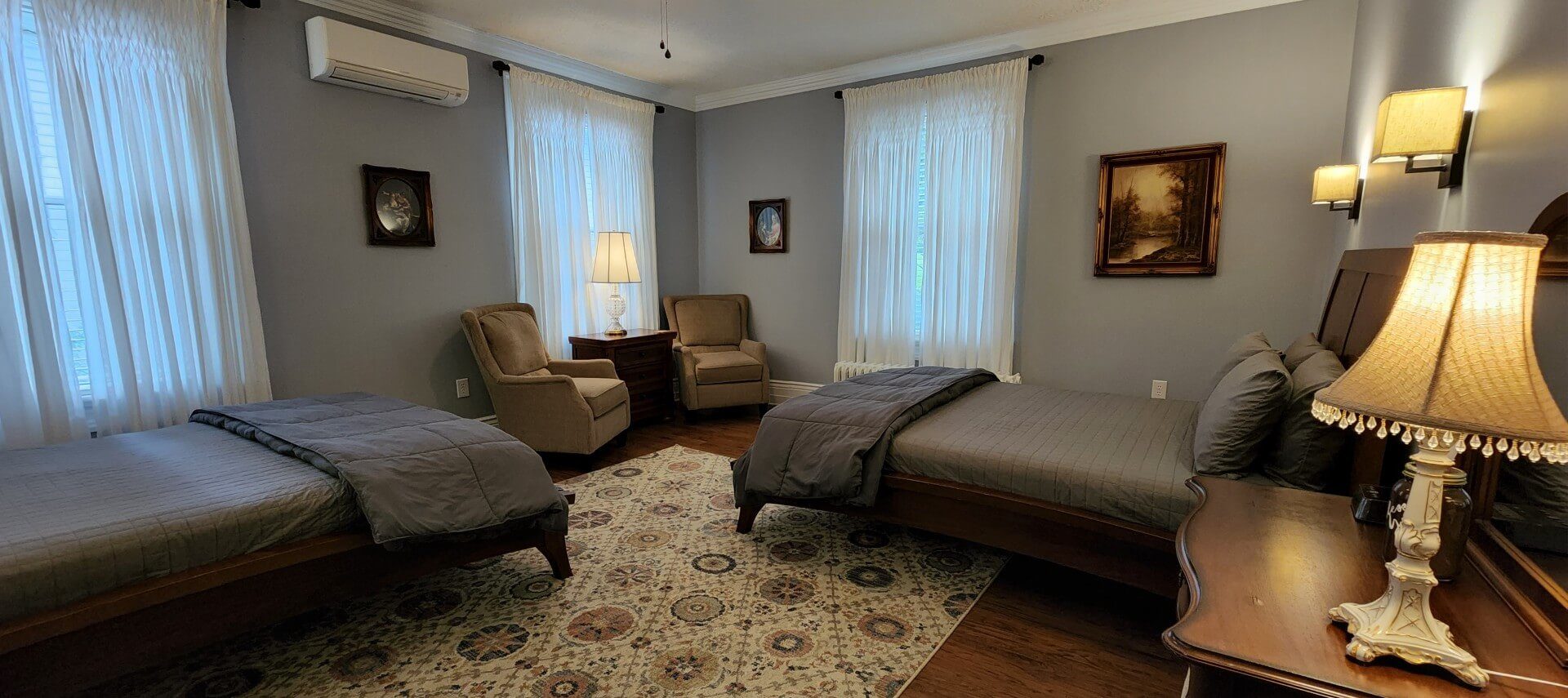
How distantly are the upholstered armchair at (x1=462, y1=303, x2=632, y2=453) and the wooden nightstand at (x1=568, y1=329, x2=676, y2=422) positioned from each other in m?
0.32

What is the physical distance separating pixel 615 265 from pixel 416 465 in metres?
2.92

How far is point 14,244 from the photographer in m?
2.71

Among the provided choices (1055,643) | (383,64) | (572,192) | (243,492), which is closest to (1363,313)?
(1055,643)

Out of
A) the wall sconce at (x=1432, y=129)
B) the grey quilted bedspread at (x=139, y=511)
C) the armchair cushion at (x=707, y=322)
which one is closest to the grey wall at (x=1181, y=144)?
the armchair cushion at (x=707, y=322)

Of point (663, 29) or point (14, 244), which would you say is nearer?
point (14, 244)

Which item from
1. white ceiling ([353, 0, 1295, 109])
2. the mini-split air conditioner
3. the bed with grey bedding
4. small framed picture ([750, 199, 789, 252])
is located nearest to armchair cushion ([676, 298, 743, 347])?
small framed picture ([750, 199, 789, 252])

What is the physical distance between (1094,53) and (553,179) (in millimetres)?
3668

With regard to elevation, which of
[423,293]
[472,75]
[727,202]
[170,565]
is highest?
[472,75]

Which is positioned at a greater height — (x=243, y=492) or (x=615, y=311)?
(x=615, y=311)

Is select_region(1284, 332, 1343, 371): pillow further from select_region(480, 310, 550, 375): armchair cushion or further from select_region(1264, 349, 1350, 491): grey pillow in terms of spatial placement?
select_region(480, 310, 550, 375): armchair cushion

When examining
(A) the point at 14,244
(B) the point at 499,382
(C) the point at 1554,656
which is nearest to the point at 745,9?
(B) the point at 499,382

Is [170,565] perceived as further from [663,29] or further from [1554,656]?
[663,29]

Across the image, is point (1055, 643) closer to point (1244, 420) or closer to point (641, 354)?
point (1244, 420)

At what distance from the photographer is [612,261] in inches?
Result: 192
